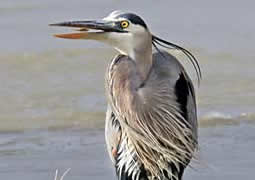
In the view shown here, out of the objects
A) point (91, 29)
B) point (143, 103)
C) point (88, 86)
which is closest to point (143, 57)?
point (143, 103)

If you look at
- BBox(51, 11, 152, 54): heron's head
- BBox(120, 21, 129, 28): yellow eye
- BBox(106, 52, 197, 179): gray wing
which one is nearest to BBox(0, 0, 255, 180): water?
BBox(106, 52, 197, 179): gray wing

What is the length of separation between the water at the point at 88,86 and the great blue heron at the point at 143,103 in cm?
49

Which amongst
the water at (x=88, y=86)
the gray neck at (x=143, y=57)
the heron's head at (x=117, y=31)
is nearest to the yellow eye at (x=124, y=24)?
the heron's head at (x=117, y=31)

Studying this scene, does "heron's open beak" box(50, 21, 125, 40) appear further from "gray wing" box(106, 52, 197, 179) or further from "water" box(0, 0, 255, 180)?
"water" box(0, 0, 255, 180)

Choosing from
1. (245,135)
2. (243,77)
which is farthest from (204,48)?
(245,135)

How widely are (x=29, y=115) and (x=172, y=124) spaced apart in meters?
2.14

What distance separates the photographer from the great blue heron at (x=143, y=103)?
4.45 metres

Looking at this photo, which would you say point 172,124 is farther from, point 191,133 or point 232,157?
point 232,157

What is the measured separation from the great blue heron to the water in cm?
49

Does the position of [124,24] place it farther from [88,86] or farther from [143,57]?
[88,86]

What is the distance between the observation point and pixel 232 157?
5.91 metres

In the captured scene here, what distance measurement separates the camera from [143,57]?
4.60 metres

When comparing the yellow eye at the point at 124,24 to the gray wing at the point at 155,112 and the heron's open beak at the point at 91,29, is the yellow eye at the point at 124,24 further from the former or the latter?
the gray wing at the point at 155,112

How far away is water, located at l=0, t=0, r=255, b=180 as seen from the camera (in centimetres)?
589
